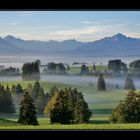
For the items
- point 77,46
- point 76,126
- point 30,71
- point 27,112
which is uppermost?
point 77,46

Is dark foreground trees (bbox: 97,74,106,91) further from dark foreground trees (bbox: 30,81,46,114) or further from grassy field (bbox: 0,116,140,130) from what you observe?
dark foreground trees (bbox: 30,81,46,114)

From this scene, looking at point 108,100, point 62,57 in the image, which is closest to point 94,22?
point 62,57

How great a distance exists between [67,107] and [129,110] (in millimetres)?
564

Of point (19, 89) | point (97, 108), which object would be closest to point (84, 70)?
point (97, 108)

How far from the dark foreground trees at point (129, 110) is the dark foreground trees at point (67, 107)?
30 centimetres

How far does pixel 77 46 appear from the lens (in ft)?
12.2

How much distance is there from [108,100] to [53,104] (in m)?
0.50

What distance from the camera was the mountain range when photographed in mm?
3691

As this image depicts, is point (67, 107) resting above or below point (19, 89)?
below

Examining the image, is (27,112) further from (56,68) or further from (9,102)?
(56,68)

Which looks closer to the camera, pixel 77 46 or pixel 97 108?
pixel 97 108

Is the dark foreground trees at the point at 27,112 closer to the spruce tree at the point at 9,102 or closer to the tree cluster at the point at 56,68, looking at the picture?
the spruce tree at the point at 9,102

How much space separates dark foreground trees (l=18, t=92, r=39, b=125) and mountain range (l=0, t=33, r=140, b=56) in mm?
436

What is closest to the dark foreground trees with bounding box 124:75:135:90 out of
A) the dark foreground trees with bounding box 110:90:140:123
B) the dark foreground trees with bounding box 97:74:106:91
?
the dark foreground trees with bounding box 110:90:140:123
